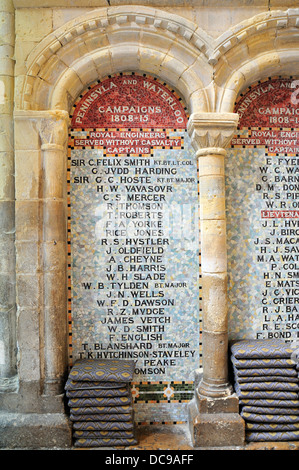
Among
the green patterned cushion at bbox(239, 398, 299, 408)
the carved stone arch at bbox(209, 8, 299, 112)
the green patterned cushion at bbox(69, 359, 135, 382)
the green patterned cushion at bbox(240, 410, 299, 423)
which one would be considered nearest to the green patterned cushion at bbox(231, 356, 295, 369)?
the green patterned cushion at bbox(239, 398, 299, 408)

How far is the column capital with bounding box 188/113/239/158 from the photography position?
3219 millimetres

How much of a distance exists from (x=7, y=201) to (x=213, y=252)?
6.80ft

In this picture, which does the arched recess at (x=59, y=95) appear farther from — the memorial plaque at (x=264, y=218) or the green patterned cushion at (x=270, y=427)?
the green patterned cushion at (x=270, y=427)

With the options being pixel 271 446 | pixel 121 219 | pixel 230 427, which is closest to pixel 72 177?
pixel 121 219

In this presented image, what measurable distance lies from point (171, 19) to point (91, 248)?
7.74 ft

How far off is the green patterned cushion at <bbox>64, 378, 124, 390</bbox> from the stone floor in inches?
21.8

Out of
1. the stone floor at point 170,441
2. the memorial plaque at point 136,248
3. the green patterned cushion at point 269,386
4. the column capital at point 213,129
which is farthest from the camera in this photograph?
the memorial plaque at point 136,248

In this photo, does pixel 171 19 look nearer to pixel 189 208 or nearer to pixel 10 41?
pixel 10 41

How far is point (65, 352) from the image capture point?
10.8ft

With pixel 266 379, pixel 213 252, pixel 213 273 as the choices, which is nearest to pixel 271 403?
pixel 266 379

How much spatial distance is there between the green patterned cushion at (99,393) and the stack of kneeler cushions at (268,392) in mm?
1092

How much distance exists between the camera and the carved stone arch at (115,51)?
3191 mm

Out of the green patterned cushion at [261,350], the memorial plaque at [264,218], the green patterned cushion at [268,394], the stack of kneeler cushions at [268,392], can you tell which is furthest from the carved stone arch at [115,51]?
the green patterned cushion at [268,394]

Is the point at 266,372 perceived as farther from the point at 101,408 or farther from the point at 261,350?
the point at 101,408
